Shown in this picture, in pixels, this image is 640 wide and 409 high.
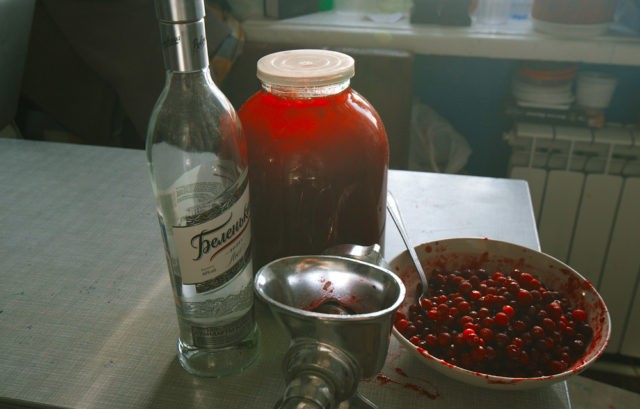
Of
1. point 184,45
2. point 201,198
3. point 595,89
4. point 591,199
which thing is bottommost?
point 591,199

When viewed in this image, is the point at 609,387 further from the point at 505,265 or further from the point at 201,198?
the point at 201,198

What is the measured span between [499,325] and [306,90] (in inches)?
11.4

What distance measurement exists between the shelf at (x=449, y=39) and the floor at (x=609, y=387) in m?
0.76

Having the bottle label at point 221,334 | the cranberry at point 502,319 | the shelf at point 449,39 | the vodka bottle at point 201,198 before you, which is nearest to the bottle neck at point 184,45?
the vodka bottle at point 201,198

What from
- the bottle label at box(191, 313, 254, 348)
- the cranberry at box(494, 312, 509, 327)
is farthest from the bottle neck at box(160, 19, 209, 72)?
the cranberry at box(494, 312, 509, 327)

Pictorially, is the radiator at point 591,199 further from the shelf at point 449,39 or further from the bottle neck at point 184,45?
the bottle neck at point 184,45

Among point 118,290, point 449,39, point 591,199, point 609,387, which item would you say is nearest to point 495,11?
point 449,39

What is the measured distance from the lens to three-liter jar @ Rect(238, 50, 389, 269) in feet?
1.82

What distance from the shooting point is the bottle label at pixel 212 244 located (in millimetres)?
493

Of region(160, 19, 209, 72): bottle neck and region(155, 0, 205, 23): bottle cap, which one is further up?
region(155, 0, 205, 23): bottle cap

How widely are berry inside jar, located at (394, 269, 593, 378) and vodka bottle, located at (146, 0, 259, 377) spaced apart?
0.58 feet

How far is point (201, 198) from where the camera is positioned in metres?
0.52

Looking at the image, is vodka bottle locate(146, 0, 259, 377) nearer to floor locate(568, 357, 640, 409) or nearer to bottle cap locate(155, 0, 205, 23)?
bottle cap locate(155, 0, 205, 23)

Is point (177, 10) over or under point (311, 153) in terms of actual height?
over
